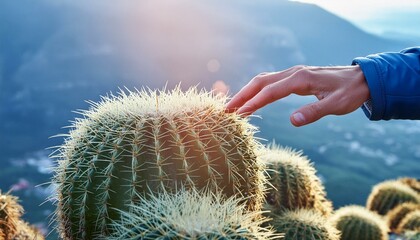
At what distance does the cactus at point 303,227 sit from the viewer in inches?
123

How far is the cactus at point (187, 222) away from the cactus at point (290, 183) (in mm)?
1380

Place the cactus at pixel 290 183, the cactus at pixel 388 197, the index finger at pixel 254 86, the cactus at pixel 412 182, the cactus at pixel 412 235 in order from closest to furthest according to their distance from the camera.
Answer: the index finger at pixel 254 86
the cactus at pixel 290 183
the cactus at pixel 412 235
the cactus at pixel 388 197
the cactus at pixel 412 182

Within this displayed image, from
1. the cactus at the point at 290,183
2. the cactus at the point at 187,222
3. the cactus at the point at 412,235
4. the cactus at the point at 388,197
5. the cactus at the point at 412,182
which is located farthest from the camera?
the cactus at the point at 412,182

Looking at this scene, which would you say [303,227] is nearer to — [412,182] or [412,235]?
[412,235]

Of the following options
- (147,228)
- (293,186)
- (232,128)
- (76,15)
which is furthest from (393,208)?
(76,15)

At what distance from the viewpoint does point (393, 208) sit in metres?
7.21

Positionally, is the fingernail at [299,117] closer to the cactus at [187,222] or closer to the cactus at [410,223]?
the cactus at [187,222]

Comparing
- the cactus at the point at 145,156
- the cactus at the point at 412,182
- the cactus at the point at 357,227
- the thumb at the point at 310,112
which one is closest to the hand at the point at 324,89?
the thumb at the point at 310,112

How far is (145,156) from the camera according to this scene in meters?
2.31

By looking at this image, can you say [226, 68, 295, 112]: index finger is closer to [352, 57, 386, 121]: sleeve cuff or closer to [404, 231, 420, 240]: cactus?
[352, 57, 386, 121]: sleeve cuff

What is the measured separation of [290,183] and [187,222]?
174 centimetres

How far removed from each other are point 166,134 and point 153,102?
0.24 m

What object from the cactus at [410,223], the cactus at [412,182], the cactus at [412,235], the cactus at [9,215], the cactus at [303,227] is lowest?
the cactus at [412,182]

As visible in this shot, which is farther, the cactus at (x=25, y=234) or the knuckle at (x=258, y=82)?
the cactus at (x=25, y=234)
